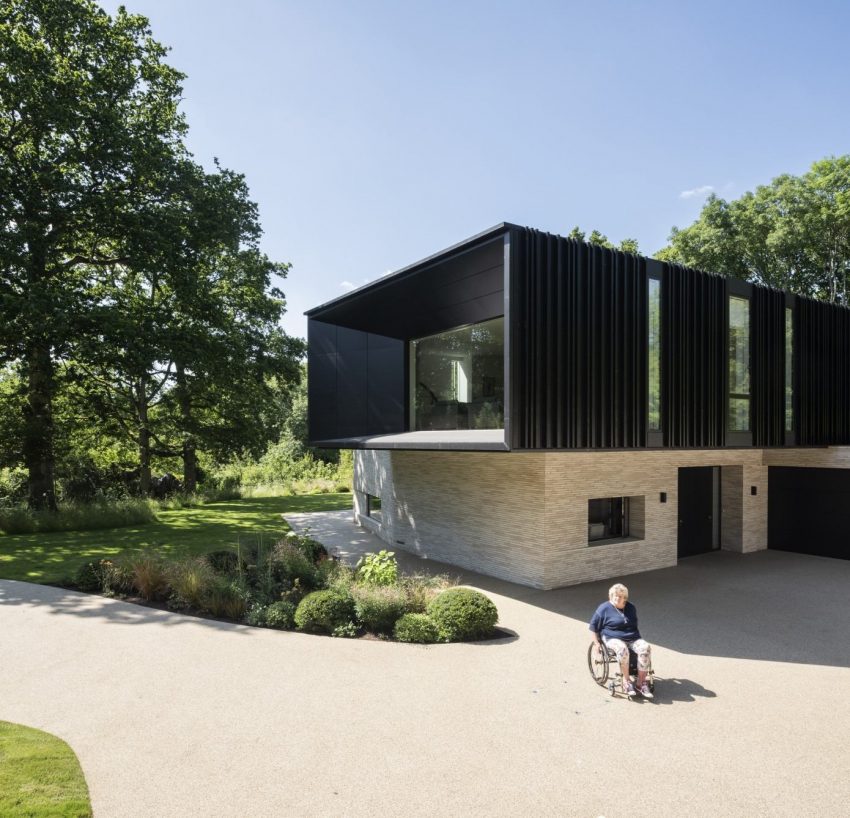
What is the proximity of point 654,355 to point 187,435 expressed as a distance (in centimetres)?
2091

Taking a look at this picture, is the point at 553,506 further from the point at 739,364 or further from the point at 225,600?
the point at 225,600

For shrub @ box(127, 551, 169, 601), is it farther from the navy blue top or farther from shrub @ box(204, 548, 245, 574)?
the navy blue top

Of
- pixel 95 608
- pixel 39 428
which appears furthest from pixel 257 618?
pixel 39 428

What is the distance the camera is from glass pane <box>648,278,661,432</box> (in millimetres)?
10734

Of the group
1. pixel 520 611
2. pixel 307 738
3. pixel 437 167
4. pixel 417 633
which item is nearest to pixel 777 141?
pixel 437 167

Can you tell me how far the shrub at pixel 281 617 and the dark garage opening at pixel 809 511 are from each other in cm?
1322

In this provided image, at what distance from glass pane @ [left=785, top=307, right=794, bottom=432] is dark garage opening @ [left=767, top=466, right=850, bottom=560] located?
205 centimetres

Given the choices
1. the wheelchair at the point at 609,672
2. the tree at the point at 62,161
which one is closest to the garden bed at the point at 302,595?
the wheelchair at the point at 609,672

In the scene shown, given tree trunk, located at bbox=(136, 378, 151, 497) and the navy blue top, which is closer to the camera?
the navy blue top

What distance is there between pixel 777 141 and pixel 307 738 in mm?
22215

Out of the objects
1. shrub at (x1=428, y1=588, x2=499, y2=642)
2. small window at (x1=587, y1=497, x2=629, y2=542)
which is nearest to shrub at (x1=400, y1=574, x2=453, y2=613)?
shrub at (x1=428, y1=588, x2=499, y2=642)

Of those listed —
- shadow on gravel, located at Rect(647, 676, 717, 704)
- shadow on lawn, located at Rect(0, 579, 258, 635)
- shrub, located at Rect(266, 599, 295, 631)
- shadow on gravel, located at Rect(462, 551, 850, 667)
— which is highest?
shrub, located at Rect(266, 599, 295, 631)

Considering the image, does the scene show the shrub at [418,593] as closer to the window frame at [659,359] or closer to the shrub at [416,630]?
the shrub at [416,630]

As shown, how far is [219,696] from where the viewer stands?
238 inches
